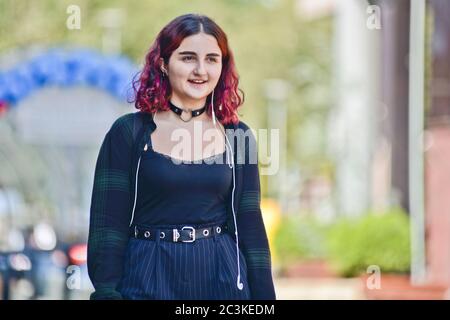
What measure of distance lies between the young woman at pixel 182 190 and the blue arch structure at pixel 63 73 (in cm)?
1578

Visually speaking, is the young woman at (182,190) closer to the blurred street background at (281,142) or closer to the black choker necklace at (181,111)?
the black choker necklace at (181,111)

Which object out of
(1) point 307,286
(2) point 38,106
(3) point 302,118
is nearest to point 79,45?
(2) point 38,106

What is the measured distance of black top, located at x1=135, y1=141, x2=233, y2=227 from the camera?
4.42 m

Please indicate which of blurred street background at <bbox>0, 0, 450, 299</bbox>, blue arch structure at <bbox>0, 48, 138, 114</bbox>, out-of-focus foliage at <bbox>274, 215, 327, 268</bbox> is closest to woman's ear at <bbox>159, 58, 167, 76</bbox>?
blurred street background at <bbox>0, 0, 450, 299</bbox>

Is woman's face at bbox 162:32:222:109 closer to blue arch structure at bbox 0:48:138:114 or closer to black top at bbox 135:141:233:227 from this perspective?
black top at bbox 135:141:233:227

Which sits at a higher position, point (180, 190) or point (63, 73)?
point (63, 73)

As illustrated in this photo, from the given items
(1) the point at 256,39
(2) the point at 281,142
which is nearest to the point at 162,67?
(2) the point at 281,142

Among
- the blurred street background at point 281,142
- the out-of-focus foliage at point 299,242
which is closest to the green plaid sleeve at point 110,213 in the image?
the blurred street background at point 281,142

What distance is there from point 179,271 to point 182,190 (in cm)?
25

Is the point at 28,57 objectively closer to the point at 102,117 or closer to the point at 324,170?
the point at 102,117

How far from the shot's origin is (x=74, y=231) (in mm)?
20516

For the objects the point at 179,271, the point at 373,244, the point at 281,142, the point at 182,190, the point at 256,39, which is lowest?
the point at 373,244

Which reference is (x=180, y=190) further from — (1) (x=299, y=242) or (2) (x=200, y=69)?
(1) (x=299, y=242)

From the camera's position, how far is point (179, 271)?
175 inches
